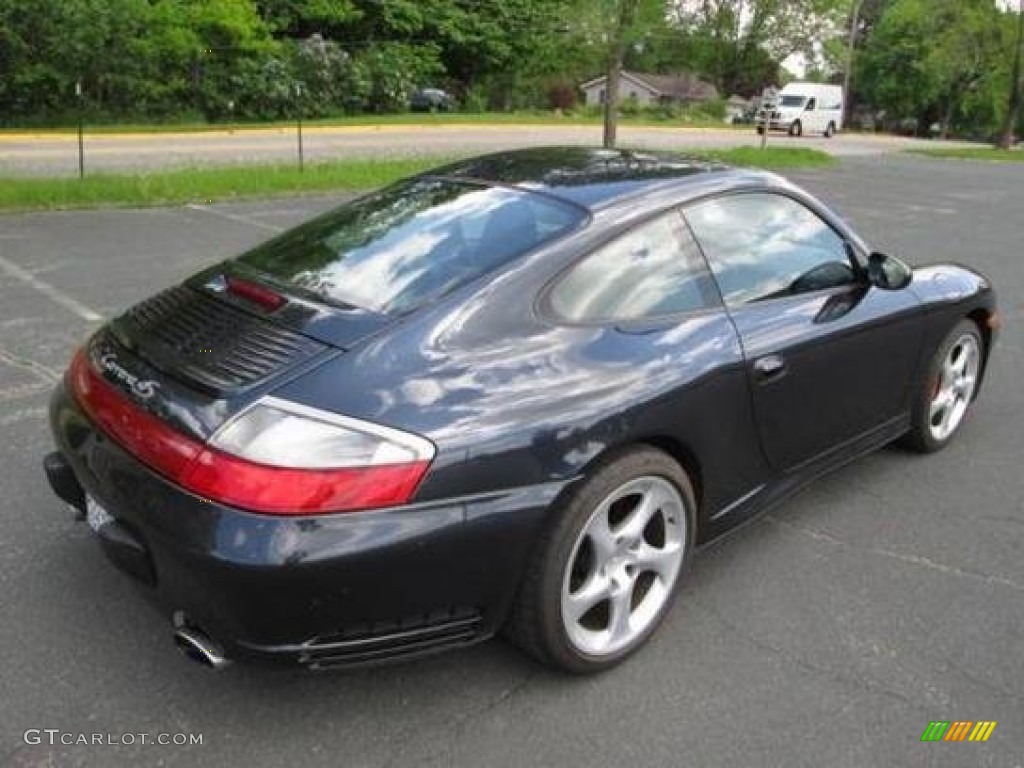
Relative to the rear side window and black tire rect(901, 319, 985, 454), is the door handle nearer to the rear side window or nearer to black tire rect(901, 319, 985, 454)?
the rear side window

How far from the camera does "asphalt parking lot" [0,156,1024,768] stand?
247cm

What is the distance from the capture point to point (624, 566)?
2795 millimetres

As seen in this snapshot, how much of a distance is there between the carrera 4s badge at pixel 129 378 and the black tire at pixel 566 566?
3.59ft

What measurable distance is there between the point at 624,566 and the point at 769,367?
850 mm

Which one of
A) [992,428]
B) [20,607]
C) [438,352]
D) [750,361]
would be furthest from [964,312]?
[20,607]

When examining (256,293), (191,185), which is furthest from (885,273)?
(191,185)

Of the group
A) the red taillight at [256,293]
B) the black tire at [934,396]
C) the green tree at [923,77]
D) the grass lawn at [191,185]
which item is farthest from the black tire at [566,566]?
the green tree at [923,77]

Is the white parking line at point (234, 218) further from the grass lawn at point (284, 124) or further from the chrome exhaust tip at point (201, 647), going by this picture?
the grass lawn at point (284, 124)

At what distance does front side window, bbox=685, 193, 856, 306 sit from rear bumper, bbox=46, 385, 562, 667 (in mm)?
1150

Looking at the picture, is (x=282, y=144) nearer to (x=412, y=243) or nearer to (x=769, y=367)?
(x=412, y=243)

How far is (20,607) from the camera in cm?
→ 294

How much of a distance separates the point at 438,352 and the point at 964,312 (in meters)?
2.83

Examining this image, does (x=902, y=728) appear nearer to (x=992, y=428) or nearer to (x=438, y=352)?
(x=438, y=352)

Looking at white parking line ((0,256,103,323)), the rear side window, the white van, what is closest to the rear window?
the rear side window
